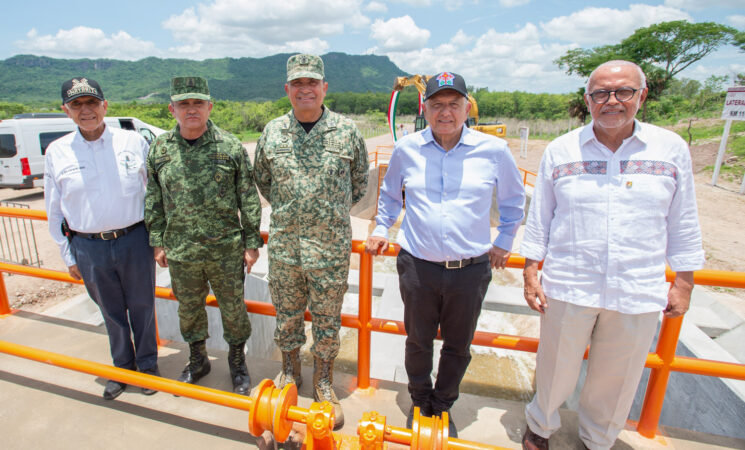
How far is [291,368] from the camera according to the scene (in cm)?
261

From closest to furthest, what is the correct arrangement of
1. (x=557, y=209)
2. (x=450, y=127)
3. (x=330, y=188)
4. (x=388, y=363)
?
(x=557, y=209) < (x=450, y=127) < (x=330, y=188) < (x=388, y=363)

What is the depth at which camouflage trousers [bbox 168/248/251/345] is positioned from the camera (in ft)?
8.13

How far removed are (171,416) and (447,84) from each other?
2497mm

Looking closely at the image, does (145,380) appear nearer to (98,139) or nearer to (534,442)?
(98,139)

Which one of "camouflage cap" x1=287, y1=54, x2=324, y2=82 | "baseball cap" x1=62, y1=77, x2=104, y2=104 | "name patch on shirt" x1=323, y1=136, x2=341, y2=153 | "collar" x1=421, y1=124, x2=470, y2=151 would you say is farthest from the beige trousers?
"baseball cap" x1=62, y1=77, x2=104, y2=104

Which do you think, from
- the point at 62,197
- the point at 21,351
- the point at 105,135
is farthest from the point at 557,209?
the point at 21,351

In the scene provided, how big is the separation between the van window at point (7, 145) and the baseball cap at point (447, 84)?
14853 mm

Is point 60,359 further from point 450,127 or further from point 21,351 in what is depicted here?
point 450,127

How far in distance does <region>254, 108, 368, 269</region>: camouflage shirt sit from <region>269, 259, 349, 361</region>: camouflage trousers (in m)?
0.08

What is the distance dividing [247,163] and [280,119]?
34 cm

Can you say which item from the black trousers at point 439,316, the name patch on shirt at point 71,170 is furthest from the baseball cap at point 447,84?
the name patch on shirt at point 71,170

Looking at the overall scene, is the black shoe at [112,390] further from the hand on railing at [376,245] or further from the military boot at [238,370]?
the hand on railing at [376,245]

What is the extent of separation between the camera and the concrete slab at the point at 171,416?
7.51 feet

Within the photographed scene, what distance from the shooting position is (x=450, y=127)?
2.05 m
